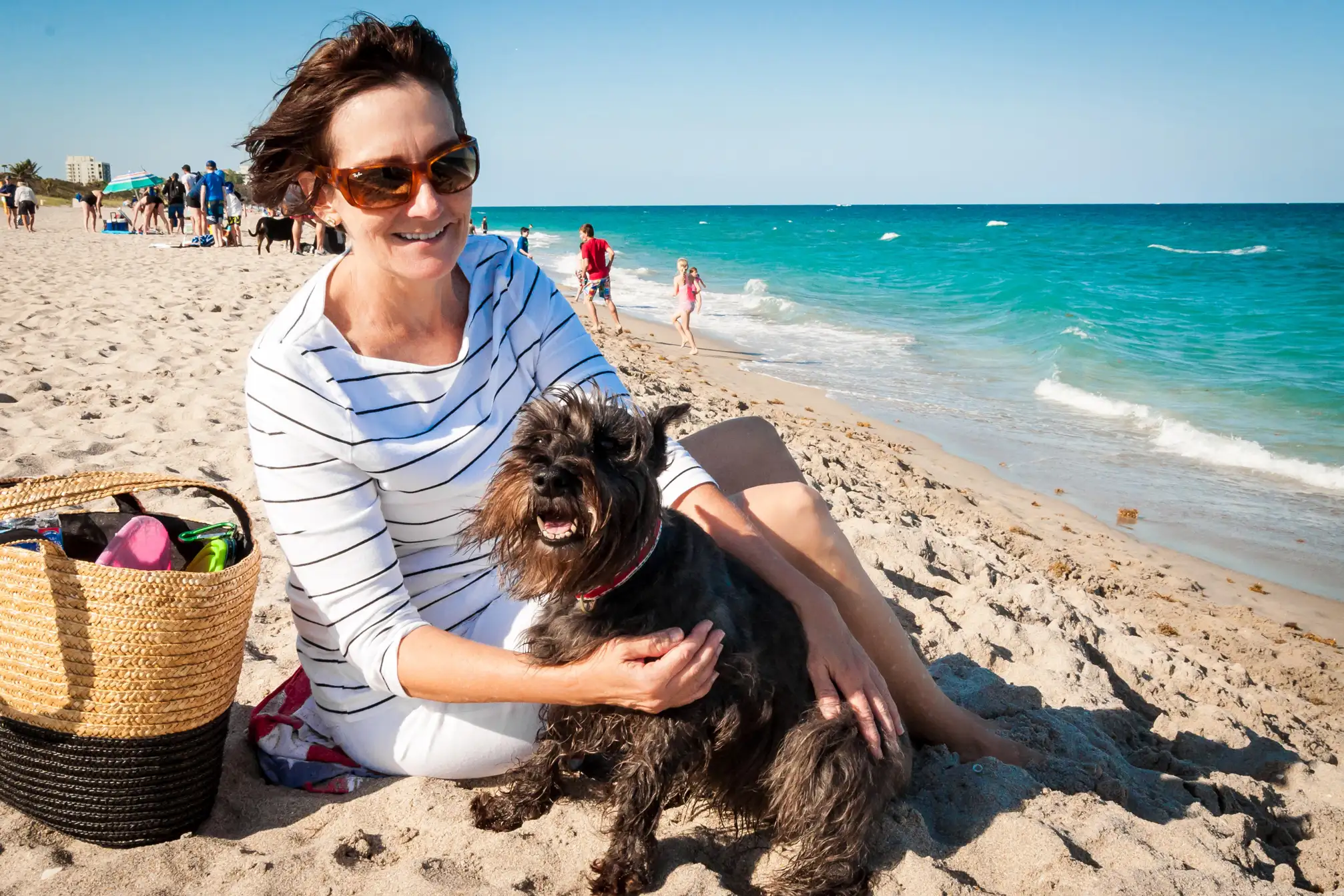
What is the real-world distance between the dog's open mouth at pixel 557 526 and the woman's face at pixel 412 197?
2.86 ft

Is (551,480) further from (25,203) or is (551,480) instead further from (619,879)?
(25,203)

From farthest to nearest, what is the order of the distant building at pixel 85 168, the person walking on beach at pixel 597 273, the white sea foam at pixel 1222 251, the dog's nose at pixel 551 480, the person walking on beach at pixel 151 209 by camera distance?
1. the distant building at pixel 85 168
2. the white sea foam at pixel 1222 251
3. the person walking on beach at pixel 151 209
4. the person walking on beach at pixel 597 273
5. the dog's nose at pixel 551 480

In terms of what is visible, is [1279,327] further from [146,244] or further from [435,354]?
[146,244]

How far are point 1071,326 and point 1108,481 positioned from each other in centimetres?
1121

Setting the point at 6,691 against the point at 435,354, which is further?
the point at 435,354

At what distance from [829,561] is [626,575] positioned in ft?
2.98

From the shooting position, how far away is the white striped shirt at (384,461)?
249cm

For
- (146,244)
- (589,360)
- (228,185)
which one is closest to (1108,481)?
(589,360)

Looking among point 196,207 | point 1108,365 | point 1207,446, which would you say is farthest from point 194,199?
point 1207,446

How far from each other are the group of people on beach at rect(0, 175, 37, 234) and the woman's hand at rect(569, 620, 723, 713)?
95.2ft

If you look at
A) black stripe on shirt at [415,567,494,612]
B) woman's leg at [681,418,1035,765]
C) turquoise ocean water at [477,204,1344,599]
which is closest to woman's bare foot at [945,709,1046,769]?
woman's leg at [681,418,1035,765]

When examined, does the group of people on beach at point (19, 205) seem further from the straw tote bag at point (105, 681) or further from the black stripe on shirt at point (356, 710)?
the black stripe on shirt at point (356, 710)

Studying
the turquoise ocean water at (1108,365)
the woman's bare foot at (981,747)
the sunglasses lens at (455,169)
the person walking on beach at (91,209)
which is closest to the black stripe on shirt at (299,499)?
the sunglasses lens at (455,169)

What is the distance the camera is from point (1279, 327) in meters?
20.1
